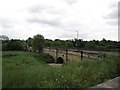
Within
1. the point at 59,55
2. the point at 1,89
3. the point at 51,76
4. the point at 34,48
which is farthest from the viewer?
the point at 34,48

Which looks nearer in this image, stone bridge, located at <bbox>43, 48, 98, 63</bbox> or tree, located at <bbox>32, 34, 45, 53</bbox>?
stone bridge, located at <bbox>43, 48, 98, 63</bbox>

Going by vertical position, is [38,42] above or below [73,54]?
above

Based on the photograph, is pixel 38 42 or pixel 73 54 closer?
pixel 73 54

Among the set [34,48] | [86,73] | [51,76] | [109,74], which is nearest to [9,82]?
[51,76]

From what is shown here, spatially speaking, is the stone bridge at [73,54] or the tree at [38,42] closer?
the stone bridge at [73,54]

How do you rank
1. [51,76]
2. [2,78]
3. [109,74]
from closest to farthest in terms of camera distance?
[2,78], [51,76], [109,74]

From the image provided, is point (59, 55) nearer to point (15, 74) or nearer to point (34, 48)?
point (34, 48)

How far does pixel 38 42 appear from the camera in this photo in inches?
3221

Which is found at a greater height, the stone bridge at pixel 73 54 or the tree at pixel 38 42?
the tree at pixel 38 42

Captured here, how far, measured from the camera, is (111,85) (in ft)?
12.8

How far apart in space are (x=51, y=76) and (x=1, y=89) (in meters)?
1.49

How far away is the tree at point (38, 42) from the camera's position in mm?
81500

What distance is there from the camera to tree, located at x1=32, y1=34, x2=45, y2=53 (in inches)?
3209

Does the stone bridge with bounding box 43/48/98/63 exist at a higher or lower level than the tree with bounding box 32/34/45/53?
lower
